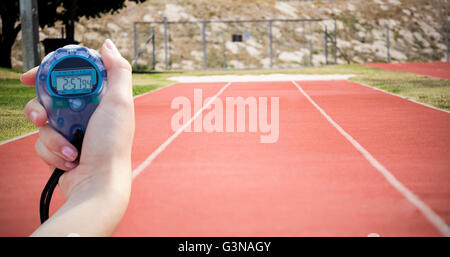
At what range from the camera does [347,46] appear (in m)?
51.7

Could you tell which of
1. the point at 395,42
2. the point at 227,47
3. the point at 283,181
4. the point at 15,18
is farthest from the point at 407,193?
the point at 395,42

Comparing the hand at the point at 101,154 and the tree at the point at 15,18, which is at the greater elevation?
the tree at the point at 15,18

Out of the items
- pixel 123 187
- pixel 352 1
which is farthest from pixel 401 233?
pixel 352 1

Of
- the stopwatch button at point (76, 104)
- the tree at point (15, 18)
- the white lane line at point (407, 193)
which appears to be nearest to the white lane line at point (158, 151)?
the white lane line at point (407, 193)

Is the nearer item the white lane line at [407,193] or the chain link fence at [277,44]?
the white lane line at [407,193]

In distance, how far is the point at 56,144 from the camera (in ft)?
Answer: 9.17

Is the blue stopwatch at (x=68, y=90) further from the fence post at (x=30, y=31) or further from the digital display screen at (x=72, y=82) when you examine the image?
the fence post at (x=30, y=31)

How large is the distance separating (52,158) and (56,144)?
0.14m

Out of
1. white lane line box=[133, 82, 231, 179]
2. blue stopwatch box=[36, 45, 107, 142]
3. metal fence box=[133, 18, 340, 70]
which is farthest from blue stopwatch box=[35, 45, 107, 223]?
metal fence box=[133, 18, 340, 70]

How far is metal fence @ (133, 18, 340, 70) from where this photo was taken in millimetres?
45844

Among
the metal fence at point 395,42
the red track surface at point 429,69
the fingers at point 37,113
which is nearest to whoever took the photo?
the fingers at point 37,113

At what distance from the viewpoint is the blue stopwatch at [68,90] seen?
277cm

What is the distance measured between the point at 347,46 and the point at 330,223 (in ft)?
159
